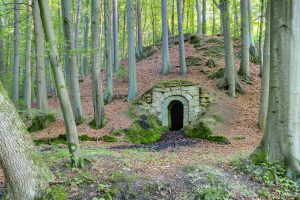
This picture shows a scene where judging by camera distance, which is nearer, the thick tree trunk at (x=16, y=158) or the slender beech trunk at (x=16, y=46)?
the thick tree trunk at (x=16, y=158)

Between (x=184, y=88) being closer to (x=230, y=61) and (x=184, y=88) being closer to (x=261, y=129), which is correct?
(x=230, y=61)

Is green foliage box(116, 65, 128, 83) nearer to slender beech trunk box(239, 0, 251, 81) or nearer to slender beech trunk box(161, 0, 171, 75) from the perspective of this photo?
slender beech trunk box(161, 0, 171, 75)

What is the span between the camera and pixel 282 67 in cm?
595

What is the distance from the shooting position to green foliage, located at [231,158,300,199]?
5.49 meters

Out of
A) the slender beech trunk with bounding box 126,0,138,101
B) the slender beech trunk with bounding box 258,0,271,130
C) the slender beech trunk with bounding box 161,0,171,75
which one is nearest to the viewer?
the slender beech trunk with bounding box 258,0,271,130

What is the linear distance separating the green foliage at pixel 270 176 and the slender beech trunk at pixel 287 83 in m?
0.17

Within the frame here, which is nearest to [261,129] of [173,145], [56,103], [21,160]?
[173,145]

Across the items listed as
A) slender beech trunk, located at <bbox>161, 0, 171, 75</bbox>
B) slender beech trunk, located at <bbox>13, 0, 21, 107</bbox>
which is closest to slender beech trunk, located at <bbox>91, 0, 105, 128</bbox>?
slender beech trunk, located at <bbox>13, 0, 21, 107</bbox>

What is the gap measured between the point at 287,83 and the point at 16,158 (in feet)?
16.3

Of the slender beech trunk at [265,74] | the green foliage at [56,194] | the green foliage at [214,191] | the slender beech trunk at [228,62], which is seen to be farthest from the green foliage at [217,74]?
the green foliage at [56,194]

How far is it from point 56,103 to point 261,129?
43.0 feet

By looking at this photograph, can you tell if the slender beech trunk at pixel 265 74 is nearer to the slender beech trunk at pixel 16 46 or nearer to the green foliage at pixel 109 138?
the green foliage at pixel 109 138

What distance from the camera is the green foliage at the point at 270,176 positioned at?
18.0ft

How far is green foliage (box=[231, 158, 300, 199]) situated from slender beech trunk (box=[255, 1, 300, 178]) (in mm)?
168
